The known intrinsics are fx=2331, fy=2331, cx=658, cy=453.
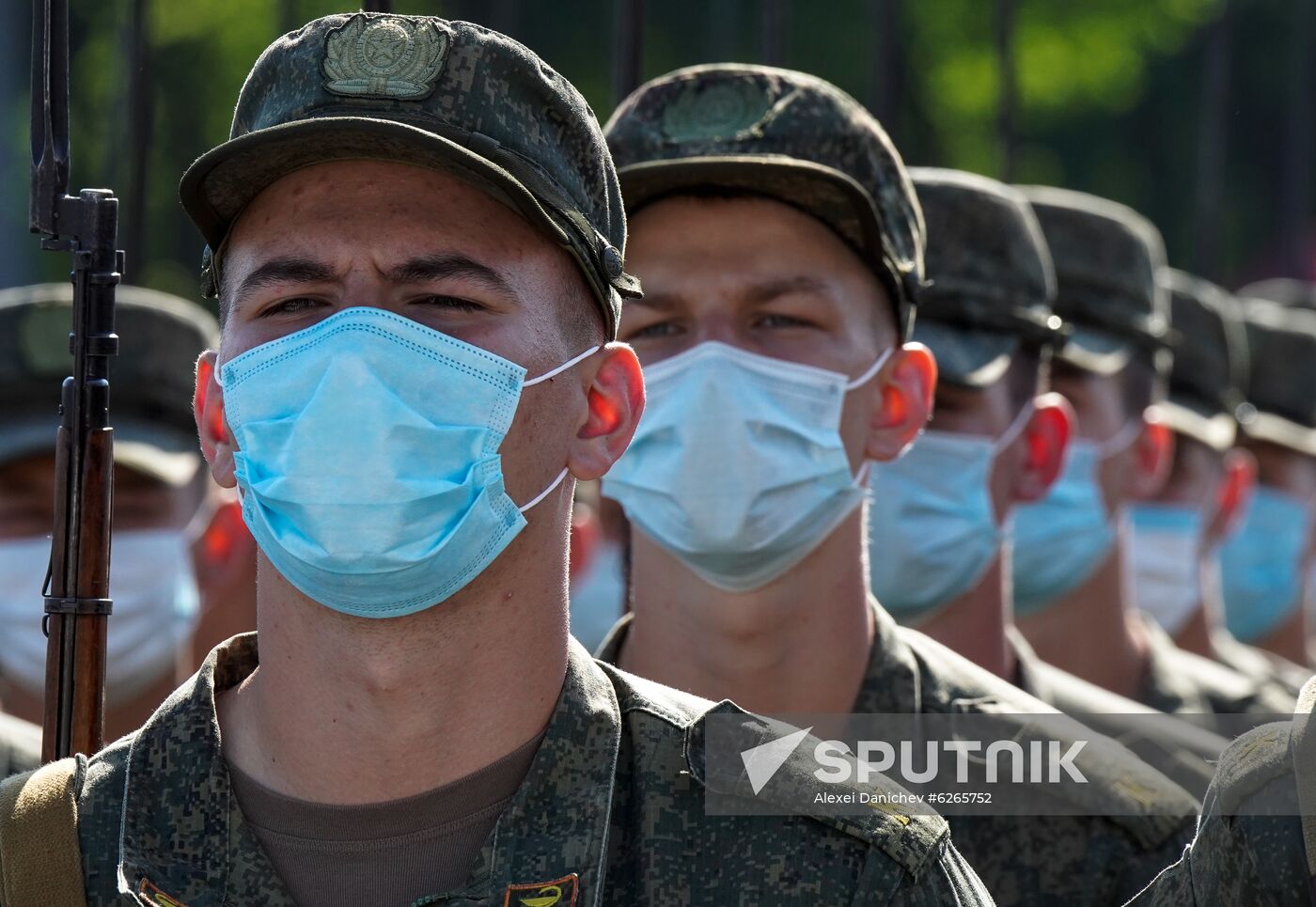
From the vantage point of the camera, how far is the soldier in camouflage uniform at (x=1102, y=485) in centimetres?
748

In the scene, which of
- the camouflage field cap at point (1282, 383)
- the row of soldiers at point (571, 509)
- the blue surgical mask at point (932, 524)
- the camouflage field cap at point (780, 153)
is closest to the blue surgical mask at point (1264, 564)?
the camouflage field cap at point (1282, 383)

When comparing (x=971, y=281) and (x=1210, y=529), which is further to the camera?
(x=1210, y=529)

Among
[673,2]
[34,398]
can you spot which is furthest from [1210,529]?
[673,2]

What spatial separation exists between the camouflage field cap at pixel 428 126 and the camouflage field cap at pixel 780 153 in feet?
3.86

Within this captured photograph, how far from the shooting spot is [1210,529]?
32.6 ft

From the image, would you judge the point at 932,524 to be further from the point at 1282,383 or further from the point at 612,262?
the point at 1282,383

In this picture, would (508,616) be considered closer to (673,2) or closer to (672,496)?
(672,496)

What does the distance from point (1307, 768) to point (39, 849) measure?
1.70 m

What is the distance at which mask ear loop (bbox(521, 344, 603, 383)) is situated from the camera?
138 inches

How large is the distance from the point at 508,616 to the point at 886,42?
17.8ft

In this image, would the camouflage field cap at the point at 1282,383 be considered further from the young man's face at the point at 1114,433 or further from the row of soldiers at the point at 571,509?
the row of soldiers at the point at 571,509

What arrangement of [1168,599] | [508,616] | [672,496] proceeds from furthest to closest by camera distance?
1. [1168,599]
2. [672,496]
3. [508,616]

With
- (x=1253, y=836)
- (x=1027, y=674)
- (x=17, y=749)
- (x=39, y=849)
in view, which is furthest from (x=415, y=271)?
(x=1027, y=674)

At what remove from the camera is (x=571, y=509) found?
3.65 metres
